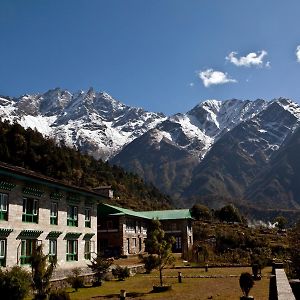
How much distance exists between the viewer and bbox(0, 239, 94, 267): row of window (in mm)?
31031

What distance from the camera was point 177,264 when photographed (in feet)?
175

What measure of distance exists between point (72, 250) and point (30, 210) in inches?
312

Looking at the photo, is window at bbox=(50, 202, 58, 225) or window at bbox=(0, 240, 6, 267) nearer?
window at bbox=(0, 240, 6, 267)

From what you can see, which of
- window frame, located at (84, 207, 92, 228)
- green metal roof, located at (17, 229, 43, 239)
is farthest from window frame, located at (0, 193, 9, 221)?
window frame, located at (84, 207, 92, 228)

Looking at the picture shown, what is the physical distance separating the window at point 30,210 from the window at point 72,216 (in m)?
5.48

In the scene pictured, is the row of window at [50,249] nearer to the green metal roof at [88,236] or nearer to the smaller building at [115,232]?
the green metal roof at [88,236]

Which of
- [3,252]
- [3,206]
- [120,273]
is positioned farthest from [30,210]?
[120,273]

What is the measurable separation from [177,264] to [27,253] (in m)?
24.1

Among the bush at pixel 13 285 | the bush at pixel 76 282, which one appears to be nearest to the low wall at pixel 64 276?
the bush at pixel 76 282

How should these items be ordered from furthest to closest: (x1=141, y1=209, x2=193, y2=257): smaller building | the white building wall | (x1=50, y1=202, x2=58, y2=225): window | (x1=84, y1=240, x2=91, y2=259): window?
(x1=141, y1=209, x2=193, y2=257): smaller building
(x1=84, y1=240, x2=91, y2=259): window
(x1=50, y1=202, x2=58, y2=225): window
the white building wall

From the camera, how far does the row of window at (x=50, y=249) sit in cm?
3103

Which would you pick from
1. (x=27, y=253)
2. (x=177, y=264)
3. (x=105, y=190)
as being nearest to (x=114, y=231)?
(x=177, y=264)

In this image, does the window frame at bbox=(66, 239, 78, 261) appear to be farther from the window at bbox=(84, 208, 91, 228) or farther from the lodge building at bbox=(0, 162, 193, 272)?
the window at bbox=(84, 208, 91, 228)

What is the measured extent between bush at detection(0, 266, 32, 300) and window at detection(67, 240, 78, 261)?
19.5 m
